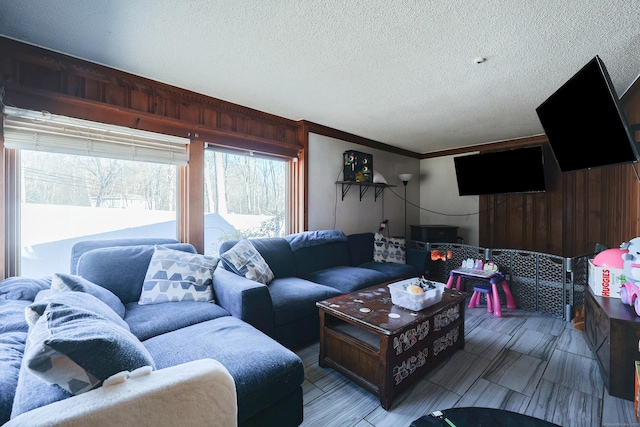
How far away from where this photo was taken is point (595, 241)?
344 centimetres

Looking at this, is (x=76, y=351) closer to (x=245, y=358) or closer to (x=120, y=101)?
(x=245, y=358)

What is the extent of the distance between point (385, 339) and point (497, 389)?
34.0 inches

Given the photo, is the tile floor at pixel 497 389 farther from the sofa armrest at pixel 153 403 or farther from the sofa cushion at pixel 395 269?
the sofa cushion at pixel 395 269

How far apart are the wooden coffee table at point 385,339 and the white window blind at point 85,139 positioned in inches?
76.2

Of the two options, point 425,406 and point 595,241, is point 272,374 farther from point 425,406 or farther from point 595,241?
point 595,241

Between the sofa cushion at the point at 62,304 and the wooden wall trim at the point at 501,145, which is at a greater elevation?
the wooden wall trim at the point at 501,145

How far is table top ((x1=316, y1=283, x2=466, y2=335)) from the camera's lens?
1.66m

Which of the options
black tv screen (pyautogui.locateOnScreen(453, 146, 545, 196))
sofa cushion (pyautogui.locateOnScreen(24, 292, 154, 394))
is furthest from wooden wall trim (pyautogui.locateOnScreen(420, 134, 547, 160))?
sofa cushion (pyautogui.locateOnScreen(24, 292, 154, 394))

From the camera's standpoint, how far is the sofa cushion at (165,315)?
1604 millimetres

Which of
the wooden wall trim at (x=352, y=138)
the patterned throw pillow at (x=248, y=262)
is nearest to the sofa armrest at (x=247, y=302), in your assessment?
the patterned throw pillow at (x=248, y=262)

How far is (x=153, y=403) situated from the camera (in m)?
0.78

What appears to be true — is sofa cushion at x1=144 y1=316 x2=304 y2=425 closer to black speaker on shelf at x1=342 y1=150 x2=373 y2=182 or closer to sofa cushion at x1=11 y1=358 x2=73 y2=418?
sofa cushion at x1=11 y1=358 x2=73 y2=418

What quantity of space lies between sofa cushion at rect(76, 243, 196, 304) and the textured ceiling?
1.41m

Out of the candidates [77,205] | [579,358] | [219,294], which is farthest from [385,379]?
[77,205]
